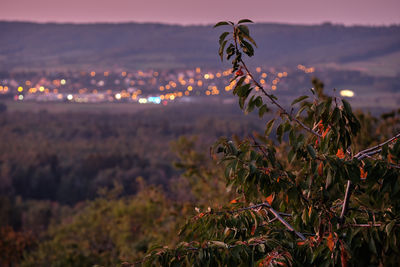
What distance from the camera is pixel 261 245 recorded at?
2.80 metres

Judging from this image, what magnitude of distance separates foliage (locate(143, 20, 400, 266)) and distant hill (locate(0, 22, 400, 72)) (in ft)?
385

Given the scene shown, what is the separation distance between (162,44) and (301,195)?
15755 centimetres

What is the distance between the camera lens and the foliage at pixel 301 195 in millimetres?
2754

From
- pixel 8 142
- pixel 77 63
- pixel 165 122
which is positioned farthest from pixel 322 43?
pixel 8 142

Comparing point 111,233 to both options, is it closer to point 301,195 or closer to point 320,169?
point 301,195

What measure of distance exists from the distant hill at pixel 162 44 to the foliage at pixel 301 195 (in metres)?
117

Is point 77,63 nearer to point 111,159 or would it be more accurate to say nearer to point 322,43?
point 322,43

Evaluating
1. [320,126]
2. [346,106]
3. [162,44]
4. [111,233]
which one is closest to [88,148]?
[111,233]

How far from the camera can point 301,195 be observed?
2998mm

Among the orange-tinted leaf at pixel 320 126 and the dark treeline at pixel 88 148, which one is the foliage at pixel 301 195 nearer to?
the orange-tinted leaf at pixel 320 126

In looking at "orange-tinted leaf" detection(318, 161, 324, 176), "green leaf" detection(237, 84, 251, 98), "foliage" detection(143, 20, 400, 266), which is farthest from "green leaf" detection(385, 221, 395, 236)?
"green leaf" detection(237, 84, 251, 98)

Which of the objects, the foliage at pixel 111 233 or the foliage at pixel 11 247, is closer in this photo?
the foliage at pixel 111 233

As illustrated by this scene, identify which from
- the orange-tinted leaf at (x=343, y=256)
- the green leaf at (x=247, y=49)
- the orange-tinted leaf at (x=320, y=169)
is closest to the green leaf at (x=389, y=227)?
the orange-tinted leaf at (x=343, y=256)

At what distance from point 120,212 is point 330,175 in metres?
18.3
